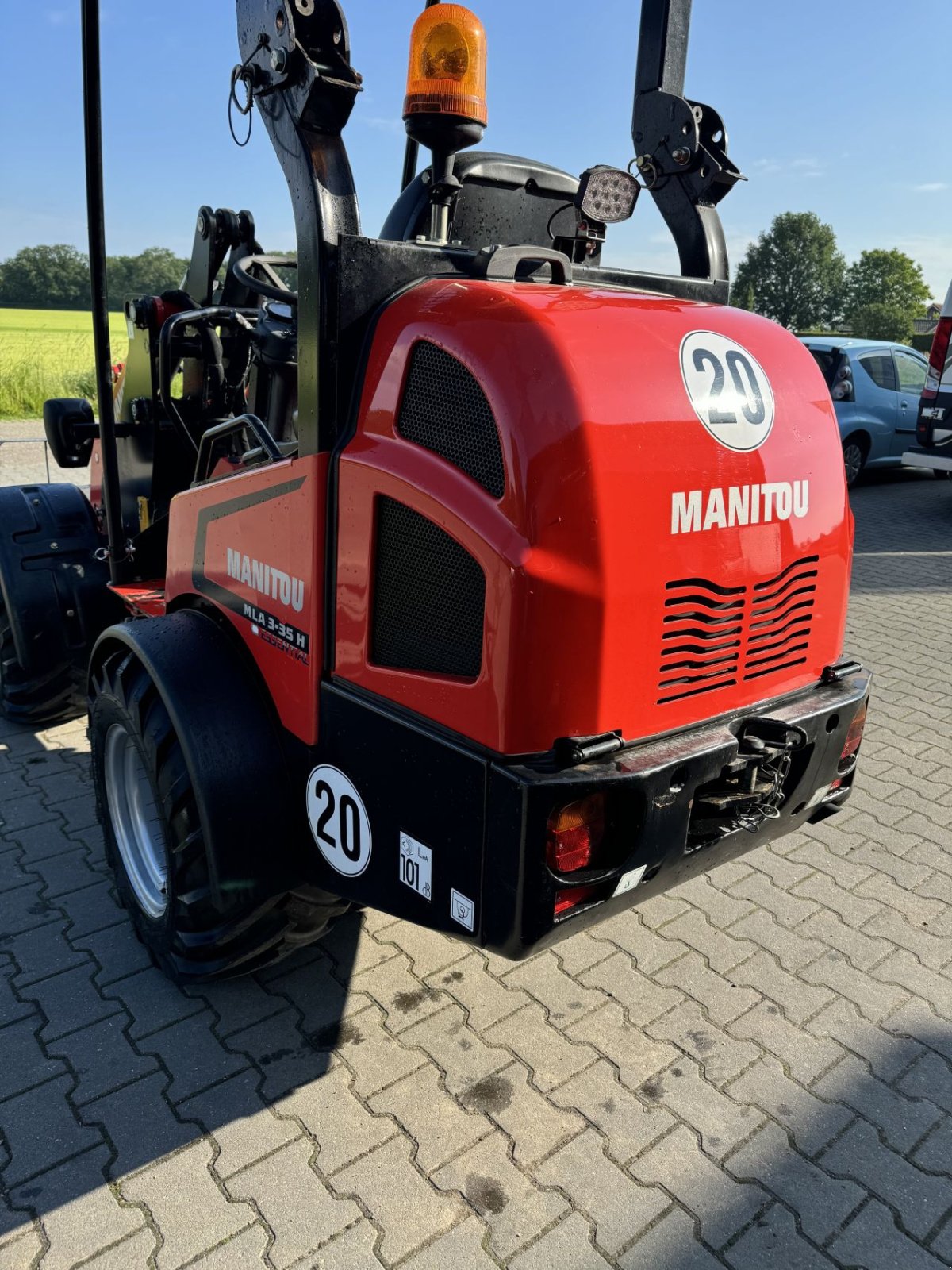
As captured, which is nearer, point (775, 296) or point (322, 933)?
point (322, 933)

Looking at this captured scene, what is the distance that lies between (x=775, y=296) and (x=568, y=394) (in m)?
70.0

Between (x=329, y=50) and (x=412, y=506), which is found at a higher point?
(x=329, y=50)

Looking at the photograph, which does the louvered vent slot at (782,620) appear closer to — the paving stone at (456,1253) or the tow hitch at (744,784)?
the tow hitch at (744,784)

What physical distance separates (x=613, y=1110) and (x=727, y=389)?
1.76 m

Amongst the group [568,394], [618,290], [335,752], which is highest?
[618,290]

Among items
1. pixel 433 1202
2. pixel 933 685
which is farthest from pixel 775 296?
pixel 433 1202

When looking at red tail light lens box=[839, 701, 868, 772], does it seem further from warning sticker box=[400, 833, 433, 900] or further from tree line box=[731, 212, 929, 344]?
tree line box=[731, 212, 929, 344]

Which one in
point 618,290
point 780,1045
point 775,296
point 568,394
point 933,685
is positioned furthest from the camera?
point 775,296

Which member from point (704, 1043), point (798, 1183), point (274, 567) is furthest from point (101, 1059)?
point (798, 1183)

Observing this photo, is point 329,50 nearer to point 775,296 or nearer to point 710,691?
point 710,691

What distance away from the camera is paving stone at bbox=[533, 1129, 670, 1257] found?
201cm

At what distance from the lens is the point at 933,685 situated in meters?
5.41

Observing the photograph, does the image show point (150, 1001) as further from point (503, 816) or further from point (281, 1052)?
point (503, 816)

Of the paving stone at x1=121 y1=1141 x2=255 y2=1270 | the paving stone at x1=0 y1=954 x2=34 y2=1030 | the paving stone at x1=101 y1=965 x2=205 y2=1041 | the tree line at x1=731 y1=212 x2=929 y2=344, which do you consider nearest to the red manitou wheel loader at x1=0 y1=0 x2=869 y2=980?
the paving stone at x1=101 y1=965 x2=205 y2=1041
